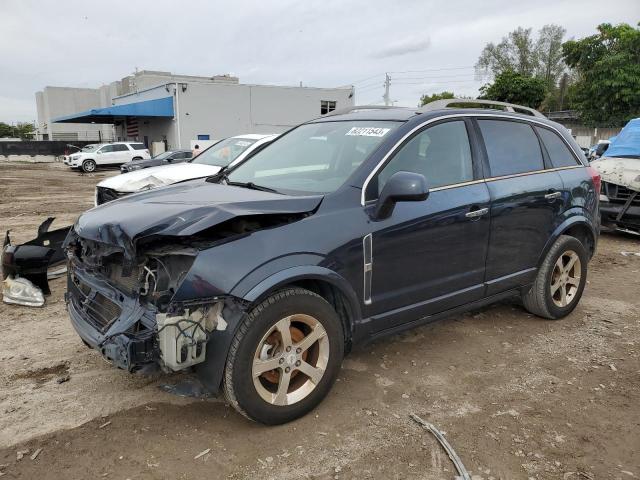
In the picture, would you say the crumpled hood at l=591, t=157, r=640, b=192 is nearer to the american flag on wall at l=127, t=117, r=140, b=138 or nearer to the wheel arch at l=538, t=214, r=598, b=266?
the wheel arch at l=538, t=214, r=598, b=266

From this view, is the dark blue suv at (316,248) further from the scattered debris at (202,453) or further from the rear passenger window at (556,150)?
the scattered debris at (202,453)

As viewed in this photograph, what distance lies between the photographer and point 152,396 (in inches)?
133

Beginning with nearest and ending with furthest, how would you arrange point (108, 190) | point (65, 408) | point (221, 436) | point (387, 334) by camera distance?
point (221, 436) → point (65, 408) → point (387, 334) → point (108, 190)

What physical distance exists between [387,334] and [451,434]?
0.76 meters

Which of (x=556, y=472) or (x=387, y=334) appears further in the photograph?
(x=387, y=334)

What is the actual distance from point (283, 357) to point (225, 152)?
650cm

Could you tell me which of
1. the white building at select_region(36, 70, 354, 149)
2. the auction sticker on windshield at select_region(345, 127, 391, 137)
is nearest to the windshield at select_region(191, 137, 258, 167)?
the auction sticker on windshield at select_region(345, 127, 391, 137)

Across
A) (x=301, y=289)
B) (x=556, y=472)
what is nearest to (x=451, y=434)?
(x=556, y=472)

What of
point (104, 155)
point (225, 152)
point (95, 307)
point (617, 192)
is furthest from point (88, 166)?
point (95, 307)

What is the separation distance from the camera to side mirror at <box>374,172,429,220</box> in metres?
3.06

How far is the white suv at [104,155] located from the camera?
28734 millimetres

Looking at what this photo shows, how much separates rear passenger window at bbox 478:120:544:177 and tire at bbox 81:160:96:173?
92.7 ft

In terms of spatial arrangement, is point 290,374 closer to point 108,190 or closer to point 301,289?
point 301,289

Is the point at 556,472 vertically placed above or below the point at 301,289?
below
